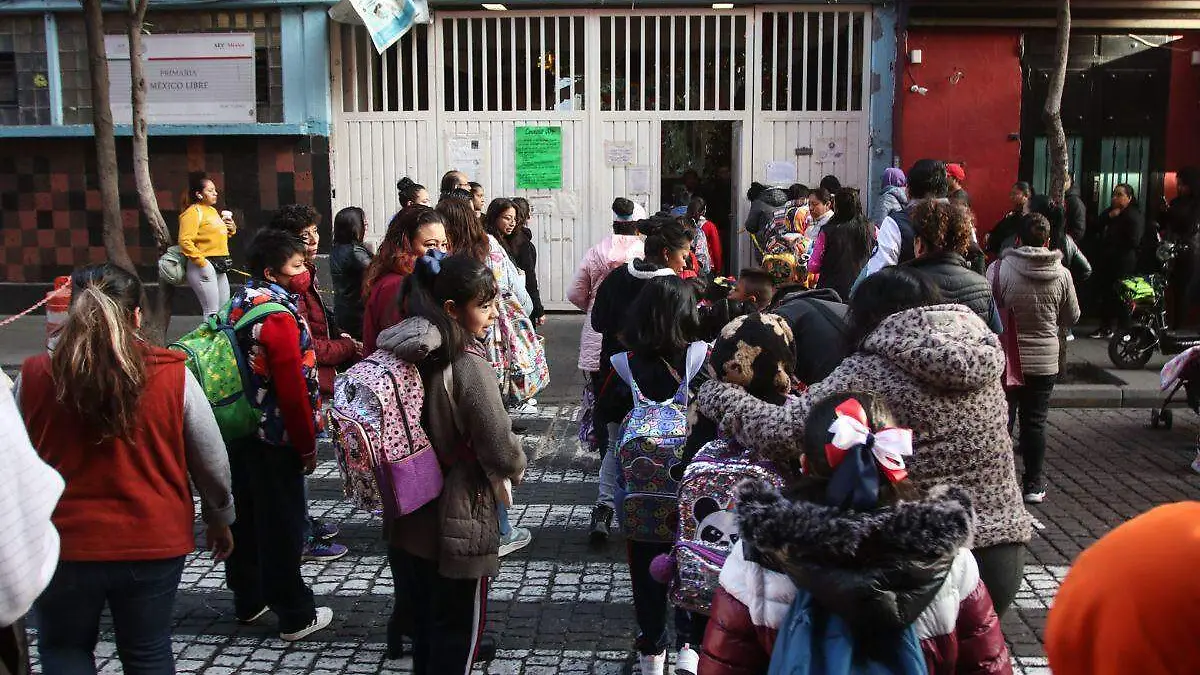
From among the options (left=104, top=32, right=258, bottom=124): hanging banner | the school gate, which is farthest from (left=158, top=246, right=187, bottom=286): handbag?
the school gate

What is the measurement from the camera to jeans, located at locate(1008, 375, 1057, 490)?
7.02 metres

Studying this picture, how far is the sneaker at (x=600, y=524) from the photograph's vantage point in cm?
633

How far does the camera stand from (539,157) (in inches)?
539

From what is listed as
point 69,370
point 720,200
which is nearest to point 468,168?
point 720,200

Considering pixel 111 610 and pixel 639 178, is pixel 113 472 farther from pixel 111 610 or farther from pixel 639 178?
pixel 639 178

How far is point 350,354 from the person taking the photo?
5.79m

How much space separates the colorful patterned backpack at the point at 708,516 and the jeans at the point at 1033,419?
4033mm

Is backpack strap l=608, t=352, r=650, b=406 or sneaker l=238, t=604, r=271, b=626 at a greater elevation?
backpack strap l=608, t=352, r=650, b=406

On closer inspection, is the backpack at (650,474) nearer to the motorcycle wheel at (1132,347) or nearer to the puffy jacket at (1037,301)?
the puffy jacket at (1037,301)

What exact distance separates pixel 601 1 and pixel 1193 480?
8247 millimetres

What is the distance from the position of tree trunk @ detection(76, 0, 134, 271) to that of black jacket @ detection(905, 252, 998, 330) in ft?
26.2

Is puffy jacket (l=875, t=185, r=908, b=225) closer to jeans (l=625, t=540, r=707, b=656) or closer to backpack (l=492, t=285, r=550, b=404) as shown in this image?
backpack (l=492, t=285, r=550, b=404)

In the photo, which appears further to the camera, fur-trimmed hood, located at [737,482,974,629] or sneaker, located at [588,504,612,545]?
sneaker, located at [588,504,612,545]

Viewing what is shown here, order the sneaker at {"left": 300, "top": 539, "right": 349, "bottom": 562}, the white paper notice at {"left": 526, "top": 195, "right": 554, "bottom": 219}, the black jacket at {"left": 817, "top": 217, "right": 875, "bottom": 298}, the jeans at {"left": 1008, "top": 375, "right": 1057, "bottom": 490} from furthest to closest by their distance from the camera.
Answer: the white paper notice at {"left": 526, "top": 195, "right": 554, "bottom": 219}, the black jacket at {"left": 817, "top": 217, "right": 875, "bottom": 298}, the jeans at {"left": 1008, "top": 375, "right": 1057, "bottom": 490}, the sneaker at {"left": 300, "top": 539, "right": 349, "bottom": 562}
